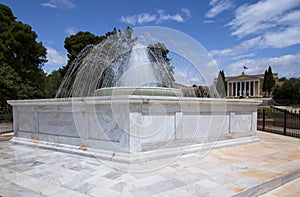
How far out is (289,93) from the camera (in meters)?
44.9

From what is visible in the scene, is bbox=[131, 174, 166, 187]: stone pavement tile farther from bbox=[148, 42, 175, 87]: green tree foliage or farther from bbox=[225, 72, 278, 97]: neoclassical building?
bbox=[225, 72, 278, 97]: neoclassical building

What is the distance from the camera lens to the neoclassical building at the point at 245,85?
219 ft

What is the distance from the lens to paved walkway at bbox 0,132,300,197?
304 cm

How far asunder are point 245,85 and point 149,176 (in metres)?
73.7

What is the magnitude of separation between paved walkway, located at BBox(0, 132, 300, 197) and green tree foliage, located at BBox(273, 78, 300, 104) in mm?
44991

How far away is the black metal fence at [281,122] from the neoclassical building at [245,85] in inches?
2363

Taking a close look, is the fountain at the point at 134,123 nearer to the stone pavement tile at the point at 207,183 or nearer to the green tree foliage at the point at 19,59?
the stone pavement tile at the point at 207,183

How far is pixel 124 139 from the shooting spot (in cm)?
439

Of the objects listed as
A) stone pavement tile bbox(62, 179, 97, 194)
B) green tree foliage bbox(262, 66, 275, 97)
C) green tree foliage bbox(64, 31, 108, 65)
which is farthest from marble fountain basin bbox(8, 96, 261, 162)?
green tree foliage bbox(262, 66, 275, 97)

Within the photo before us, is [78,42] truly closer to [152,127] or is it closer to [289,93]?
[152,127]

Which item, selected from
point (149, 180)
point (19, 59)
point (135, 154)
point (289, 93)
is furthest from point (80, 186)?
point (289, 93)

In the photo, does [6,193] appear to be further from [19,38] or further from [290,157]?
[19,38]

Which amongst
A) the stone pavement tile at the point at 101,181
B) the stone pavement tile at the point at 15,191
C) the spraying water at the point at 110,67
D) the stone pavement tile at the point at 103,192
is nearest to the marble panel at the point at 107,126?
the stone pavement tile at the point at 101,181

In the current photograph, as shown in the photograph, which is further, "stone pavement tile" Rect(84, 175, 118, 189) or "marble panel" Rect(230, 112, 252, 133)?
"marble panel" Rect(230, 112, 252, 133)
